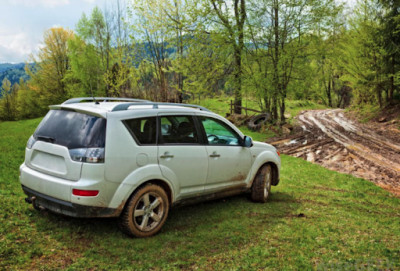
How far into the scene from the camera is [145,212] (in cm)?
407

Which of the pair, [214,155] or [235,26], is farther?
[235,26]

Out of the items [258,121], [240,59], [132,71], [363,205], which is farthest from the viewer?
[132,71]

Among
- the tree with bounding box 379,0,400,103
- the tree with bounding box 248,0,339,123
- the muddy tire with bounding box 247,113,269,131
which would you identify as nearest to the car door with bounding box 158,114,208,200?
the tree with bounding box 248,0,339,123

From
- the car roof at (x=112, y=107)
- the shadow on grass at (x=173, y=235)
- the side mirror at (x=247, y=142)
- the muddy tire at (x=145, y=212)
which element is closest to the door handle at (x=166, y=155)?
the muddy tire at (x=145, y=212)

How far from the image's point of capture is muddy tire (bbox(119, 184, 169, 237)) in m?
3.88

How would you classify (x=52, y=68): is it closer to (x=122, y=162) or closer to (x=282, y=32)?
(x=282, y=32)

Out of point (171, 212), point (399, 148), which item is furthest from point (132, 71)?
point (171, 212)

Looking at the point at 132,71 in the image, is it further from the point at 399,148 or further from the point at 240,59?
the point at 399,148

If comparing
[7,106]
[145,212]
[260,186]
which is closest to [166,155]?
[145,212]

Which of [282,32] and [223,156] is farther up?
[282,32]

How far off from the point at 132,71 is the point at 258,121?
15073mm

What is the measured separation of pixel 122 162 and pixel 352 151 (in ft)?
39.1

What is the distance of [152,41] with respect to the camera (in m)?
24.5

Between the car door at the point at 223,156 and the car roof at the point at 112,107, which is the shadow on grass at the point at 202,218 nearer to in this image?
the car door at the point at 223,156
